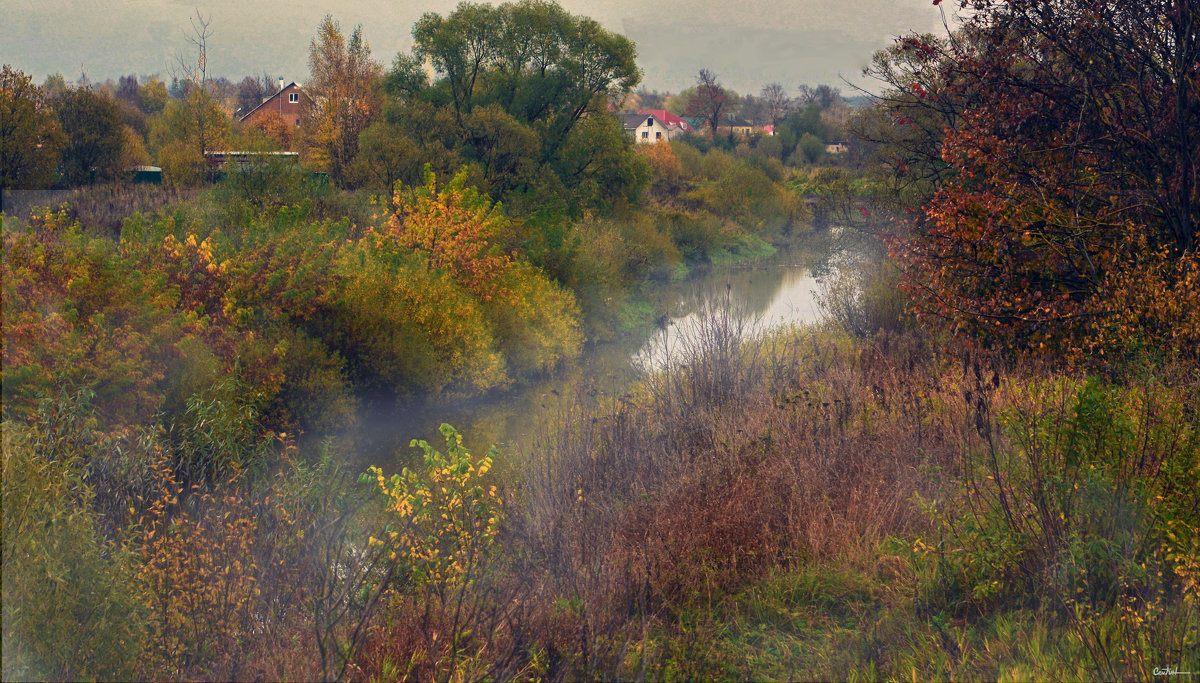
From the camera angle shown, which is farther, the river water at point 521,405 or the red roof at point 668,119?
the red roof at point 668,119

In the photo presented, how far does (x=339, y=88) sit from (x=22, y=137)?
15.4 metres

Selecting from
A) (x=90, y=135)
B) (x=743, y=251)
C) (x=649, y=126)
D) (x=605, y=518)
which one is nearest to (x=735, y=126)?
(x=649, y=126)

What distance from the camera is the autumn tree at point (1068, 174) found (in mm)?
9469

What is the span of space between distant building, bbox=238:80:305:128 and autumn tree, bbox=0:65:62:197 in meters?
33.8

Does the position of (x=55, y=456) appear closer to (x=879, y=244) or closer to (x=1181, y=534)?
(x=1181, y=534)

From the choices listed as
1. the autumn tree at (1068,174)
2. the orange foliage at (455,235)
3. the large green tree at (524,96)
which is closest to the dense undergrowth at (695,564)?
the autumn tree at (1068,174)

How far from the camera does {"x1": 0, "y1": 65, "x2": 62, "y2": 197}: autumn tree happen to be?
24516mm

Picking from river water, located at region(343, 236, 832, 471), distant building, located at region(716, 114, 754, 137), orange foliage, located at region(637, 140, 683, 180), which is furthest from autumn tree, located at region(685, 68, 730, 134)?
river water, located at region(343, 236, 832, 471)

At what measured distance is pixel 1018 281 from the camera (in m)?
10.6

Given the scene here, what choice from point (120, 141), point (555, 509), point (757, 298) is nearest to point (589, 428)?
point (555, 509)

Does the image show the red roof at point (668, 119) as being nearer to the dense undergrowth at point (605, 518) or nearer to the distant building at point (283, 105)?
the distant building at point (283, 105)

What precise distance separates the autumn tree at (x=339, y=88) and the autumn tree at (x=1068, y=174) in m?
29.5

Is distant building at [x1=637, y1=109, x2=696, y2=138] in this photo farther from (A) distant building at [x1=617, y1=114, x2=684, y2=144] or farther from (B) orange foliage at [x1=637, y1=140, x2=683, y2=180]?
(B) orange foliage at [x1=637, y1=140, x2=683, y2=180]

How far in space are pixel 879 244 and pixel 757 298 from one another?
11389 mm
